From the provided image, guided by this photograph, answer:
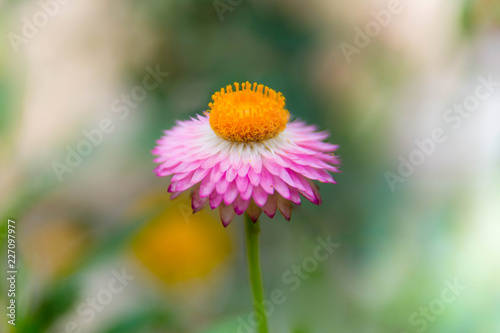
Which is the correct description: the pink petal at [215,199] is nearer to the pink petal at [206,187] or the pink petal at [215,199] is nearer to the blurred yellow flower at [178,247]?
the pink petal at [206,187]

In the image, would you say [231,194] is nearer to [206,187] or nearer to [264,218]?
[206,187]

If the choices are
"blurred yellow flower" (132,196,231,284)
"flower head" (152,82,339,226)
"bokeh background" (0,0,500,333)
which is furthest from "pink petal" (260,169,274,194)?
"blurred yellow flower" (132,196,231,284)

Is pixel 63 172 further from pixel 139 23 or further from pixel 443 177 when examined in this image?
pixel 443 177

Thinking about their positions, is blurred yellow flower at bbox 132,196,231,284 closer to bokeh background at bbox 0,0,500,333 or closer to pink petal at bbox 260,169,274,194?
bokeh background at bbox 0,0,500,333

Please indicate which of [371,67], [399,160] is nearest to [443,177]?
[399,160]

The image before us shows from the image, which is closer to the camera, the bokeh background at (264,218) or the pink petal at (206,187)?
the pink petal at (206,187)

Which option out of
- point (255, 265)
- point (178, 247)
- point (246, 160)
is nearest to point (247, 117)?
point (246, 160)

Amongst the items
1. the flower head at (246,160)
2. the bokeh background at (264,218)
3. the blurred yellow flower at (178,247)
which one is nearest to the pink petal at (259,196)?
the flower head at (246,160)
